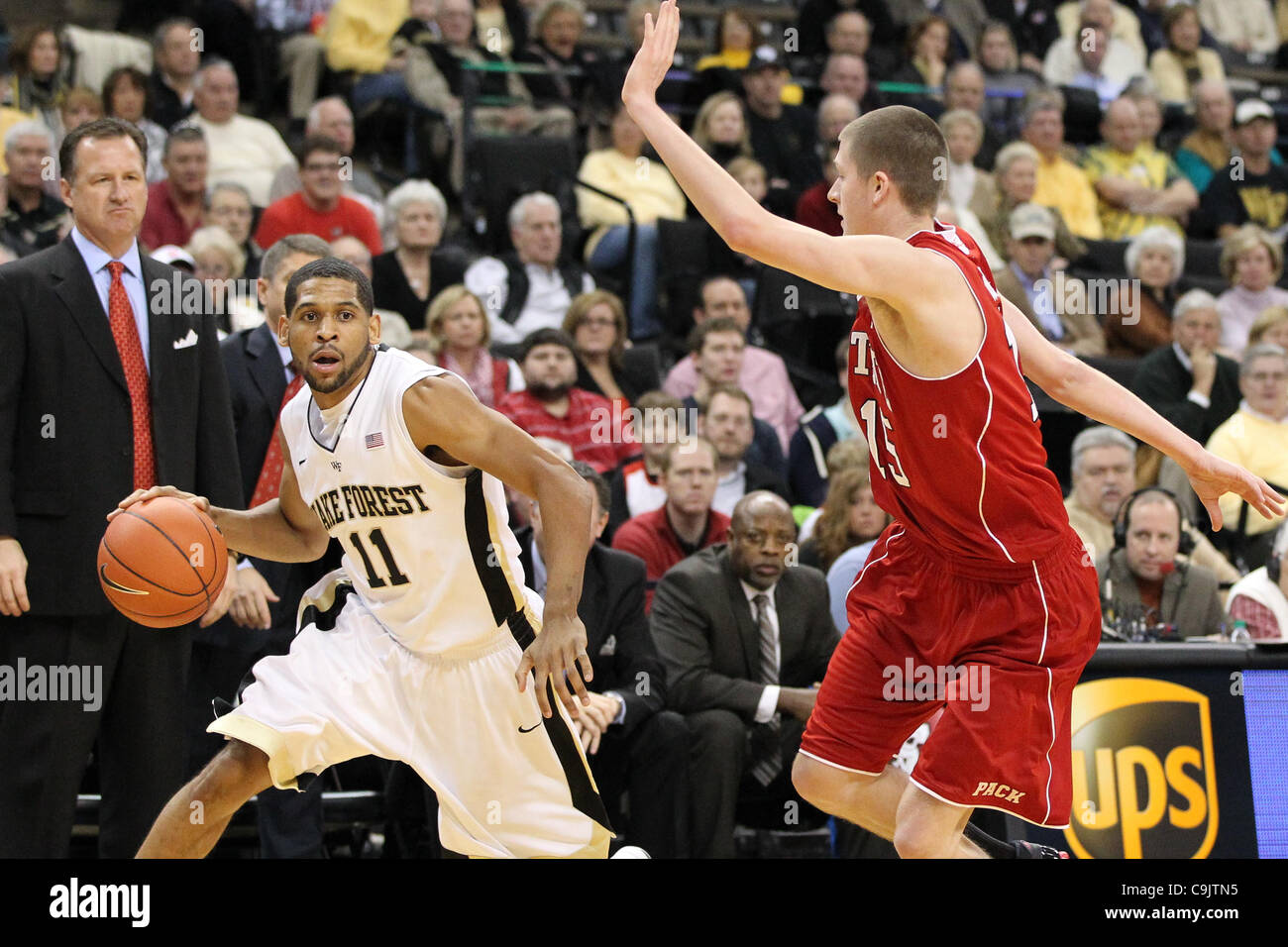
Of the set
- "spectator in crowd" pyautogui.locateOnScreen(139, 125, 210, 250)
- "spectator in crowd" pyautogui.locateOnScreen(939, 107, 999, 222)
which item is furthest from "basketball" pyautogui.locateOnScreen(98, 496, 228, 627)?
"spectator in crowd" pyautogui.locateOnScreen(939, 107, 999, 222)

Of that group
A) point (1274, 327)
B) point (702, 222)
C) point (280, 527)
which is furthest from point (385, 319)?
point (1274, 327)

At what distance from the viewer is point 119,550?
454 centimetres

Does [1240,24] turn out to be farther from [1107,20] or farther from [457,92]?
[457,92]

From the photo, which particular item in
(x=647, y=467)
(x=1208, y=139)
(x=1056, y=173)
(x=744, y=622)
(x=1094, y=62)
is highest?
(x=1094, y=62)

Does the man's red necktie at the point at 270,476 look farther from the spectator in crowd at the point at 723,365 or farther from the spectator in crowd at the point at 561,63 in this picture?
the spectator in crowd at the point at 561,63

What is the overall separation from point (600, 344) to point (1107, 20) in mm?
6484

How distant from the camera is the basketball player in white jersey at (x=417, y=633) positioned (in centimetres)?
456

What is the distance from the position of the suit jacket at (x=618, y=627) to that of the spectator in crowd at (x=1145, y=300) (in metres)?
4.88

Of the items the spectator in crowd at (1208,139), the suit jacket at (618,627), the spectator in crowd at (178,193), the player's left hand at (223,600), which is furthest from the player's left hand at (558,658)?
the spectator in crowd at (1208,139)

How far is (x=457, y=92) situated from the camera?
10805 millimetres

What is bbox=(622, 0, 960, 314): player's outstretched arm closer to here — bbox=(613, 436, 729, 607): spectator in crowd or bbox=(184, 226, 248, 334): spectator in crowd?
bbox=(613, 436, 729, 607): spectator in crowd

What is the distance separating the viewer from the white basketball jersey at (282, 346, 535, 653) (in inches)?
181

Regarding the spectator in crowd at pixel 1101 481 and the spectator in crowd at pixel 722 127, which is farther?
the spectator in crowd at pixel 722 127

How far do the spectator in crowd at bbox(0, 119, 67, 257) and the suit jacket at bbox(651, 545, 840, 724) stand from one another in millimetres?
4054
